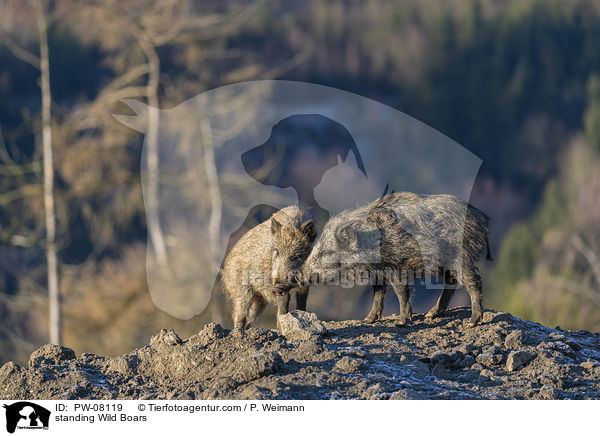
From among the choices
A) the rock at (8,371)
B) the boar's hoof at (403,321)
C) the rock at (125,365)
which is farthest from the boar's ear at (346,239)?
the rock at (8,371)

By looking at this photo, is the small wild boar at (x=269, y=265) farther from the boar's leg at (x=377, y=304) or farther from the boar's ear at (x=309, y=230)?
the boar's leg at (x=377, y=304)

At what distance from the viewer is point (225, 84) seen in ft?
94.1

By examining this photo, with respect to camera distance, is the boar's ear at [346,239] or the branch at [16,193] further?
the branch at [16,193]

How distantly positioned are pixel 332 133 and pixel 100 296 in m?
25.6

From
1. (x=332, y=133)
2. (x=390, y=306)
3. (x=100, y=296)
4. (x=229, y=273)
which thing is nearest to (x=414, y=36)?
(x=332, y=133)

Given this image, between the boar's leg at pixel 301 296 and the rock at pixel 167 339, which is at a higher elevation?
the boar's leg at pixel 301 296

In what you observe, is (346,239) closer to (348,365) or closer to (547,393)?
(348,365)

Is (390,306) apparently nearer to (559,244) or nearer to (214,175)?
(214,175)

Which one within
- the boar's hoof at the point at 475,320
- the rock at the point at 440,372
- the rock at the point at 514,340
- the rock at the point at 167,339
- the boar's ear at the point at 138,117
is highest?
the boar's ear at the point at 138,117

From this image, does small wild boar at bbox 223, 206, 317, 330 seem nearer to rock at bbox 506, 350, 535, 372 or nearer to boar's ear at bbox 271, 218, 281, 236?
boar's ear at bbox 271, 218, 281, 236

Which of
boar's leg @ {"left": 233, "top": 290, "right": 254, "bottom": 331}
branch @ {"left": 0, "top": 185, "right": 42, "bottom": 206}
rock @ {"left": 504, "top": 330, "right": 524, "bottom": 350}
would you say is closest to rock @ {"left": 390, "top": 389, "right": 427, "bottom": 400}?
rock @ {"left": 504, "top": 330, "right": 524, "bottom": 350}

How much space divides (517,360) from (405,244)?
1.87 metres

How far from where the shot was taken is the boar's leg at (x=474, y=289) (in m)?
9.15

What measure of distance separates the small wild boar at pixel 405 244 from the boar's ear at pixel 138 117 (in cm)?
1880
